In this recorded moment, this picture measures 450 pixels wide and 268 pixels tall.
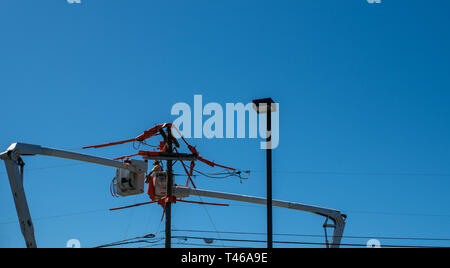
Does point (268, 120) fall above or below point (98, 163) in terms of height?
above

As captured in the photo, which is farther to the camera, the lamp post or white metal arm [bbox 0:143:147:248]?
white metal arm [bbox 0:143:147:248]

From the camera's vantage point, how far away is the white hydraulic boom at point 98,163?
26516 mm

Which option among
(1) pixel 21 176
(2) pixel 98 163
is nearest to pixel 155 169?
(2) pixel 98 163

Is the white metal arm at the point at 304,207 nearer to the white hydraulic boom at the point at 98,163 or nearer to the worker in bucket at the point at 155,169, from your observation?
the white hydraulic boom at the point at 98,163

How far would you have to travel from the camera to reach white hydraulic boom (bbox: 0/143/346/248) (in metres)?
26.5

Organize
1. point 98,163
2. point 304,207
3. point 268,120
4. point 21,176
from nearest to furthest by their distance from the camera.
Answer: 1. point 268,120
2. point 21,176
3. point 98,163
4. point 304,207

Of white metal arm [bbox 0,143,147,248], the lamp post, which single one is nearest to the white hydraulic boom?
white metal arm [bbox 0,143,147,248]

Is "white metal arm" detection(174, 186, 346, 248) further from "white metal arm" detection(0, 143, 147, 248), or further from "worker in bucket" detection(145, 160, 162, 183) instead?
"white metal arm" detection(0, 143, 147, 248)

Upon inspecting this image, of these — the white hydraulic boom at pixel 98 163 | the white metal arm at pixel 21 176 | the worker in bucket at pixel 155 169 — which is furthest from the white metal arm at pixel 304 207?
the white metal arm at pixel 21 176

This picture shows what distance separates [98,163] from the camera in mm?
31031

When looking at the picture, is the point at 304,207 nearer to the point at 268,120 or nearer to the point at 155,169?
the point at 155,169
